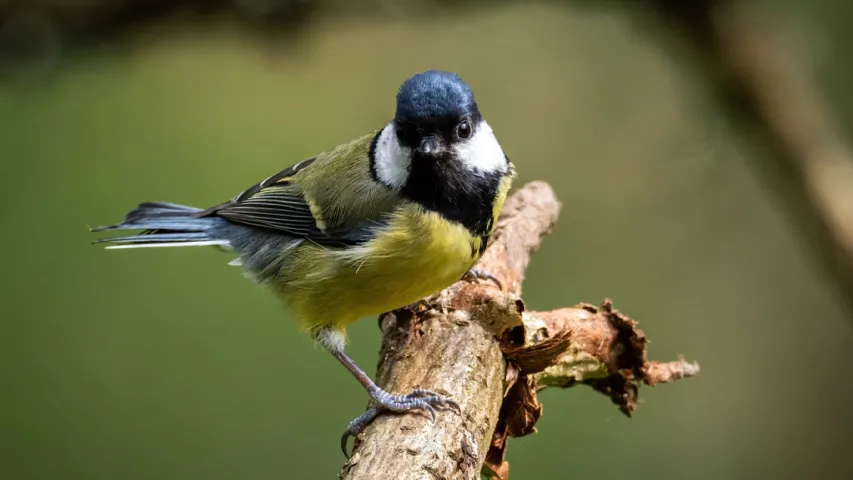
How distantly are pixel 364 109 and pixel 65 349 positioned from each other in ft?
4.74

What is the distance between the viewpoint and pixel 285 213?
6.19ft

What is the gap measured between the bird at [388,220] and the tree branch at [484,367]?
2.0 inches

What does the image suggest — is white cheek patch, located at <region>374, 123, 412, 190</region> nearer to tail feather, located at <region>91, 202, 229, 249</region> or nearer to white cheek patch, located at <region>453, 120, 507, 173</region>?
white cheek patch, located at <region>453, 120, 507, 173</region>

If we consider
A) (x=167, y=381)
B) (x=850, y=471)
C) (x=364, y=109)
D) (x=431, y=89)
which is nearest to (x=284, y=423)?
(x=167, y=381)

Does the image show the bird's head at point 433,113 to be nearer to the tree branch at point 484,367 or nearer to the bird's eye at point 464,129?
the bird's eye at point 464,129

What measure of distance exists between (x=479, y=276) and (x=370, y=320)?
1193 mm

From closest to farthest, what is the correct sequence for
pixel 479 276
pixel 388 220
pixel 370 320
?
1. pixel 388 220
2. pixel 479 276
3. pixel 370 320

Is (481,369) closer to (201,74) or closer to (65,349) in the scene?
(65,349)

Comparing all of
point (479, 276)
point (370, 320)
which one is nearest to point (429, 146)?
point (479, 276)

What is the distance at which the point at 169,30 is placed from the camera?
2.34 m

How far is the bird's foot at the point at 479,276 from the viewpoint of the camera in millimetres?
1806

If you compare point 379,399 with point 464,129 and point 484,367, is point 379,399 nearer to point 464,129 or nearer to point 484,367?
point 484,367

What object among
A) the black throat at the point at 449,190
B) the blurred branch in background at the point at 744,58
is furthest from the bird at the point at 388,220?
the blurred branch in background at the point at 744,58

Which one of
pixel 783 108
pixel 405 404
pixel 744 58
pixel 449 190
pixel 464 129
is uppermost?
pixel 744 58
